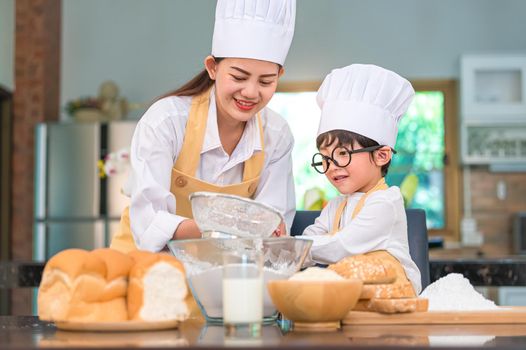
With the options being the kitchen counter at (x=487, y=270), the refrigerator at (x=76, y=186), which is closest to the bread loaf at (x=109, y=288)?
the kitchen counter at (x=487, y=270)

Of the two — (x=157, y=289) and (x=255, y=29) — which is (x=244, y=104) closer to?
(x=255, y=29)

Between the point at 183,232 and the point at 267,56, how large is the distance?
44 cm

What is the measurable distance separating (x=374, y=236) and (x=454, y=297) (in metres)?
0.22

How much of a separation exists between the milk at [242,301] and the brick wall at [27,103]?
559 cm

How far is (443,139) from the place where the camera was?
263 inches

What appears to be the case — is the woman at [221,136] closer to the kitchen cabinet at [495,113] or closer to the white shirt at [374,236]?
the white shirt at [374,236]

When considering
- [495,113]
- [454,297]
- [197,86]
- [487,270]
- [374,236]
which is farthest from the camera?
[495,113]

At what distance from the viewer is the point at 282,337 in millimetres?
1126

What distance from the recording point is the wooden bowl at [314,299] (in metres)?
1.20

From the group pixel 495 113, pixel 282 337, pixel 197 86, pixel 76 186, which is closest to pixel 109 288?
pixel 282 337

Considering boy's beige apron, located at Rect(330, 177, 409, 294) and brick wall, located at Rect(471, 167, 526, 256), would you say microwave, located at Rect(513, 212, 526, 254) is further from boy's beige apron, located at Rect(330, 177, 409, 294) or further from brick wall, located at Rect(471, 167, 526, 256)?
boy's beige apron, located at Rect(330, 177, 409, 294)

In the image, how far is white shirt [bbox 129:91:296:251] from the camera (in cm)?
180

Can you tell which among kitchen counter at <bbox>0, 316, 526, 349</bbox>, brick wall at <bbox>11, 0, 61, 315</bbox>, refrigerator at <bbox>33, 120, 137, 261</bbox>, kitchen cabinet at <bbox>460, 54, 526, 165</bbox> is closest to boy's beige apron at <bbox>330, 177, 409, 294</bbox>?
kitchen counter at <bbox>0, 316, 526, 349</bbox>

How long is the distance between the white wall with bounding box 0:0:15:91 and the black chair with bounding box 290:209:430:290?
469cm
